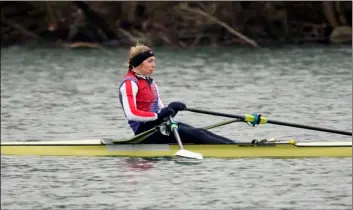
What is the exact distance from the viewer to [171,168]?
15492 mm

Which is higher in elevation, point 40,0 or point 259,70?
point 40,0

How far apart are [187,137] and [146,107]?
674 millimetres

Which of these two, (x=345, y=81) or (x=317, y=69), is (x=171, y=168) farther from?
(x=317, y=69)

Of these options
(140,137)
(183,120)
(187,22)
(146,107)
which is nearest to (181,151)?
(140,137)

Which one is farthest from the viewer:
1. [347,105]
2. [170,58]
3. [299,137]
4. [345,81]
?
[170,58]

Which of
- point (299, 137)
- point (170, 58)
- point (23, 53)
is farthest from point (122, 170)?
point (23, 53)

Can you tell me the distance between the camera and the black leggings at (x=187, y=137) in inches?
624

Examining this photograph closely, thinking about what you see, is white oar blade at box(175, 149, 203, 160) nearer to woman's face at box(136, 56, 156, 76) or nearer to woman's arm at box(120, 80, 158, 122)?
woman's arm at box(120, 80, 158, 122)

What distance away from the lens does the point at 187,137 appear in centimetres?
1591

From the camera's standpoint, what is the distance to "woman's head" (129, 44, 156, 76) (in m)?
15.9

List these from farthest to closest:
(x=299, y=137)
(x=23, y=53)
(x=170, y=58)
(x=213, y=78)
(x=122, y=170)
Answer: (x=23, y=53) → (x=170, y=58) → (x=213, y=78) → (x=299, y=137) → (x=122, y=170)

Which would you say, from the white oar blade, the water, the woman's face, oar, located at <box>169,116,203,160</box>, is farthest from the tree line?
the white oar blade

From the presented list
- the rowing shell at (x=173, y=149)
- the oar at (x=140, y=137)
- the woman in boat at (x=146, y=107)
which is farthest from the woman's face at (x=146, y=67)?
the rowing shell at (x=173, y=149)

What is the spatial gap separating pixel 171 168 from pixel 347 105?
26.4 feet
